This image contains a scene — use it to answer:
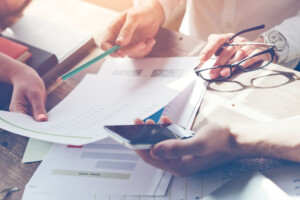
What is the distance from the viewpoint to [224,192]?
0.49 metres

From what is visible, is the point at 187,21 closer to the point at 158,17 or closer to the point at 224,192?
the point at 158,17

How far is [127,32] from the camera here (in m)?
0.83

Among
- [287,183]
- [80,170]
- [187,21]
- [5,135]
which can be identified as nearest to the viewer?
[287,183]

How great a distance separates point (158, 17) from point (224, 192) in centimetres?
61

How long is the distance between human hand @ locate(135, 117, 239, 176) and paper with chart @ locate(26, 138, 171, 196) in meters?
0.04

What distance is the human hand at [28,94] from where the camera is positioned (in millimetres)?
704

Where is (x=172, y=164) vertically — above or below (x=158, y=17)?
below

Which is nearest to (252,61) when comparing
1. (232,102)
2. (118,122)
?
(232,102)

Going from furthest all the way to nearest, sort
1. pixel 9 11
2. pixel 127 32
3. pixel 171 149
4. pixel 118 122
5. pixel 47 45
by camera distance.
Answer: pixel 9 11 < pixel 47 45 < pixel 127 32 < pixel 118 122 < pixel 171 149

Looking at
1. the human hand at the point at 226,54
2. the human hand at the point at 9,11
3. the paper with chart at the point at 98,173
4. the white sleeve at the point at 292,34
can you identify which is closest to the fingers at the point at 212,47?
the human hand at the point at 226,54

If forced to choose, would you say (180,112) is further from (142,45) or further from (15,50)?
(15,50)

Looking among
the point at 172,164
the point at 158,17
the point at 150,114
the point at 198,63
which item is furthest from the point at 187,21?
the point at 172,164

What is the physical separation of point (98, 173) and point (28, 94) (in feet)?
1.02

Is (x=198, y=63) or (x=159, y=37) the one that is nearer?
(x=198, y=63)
